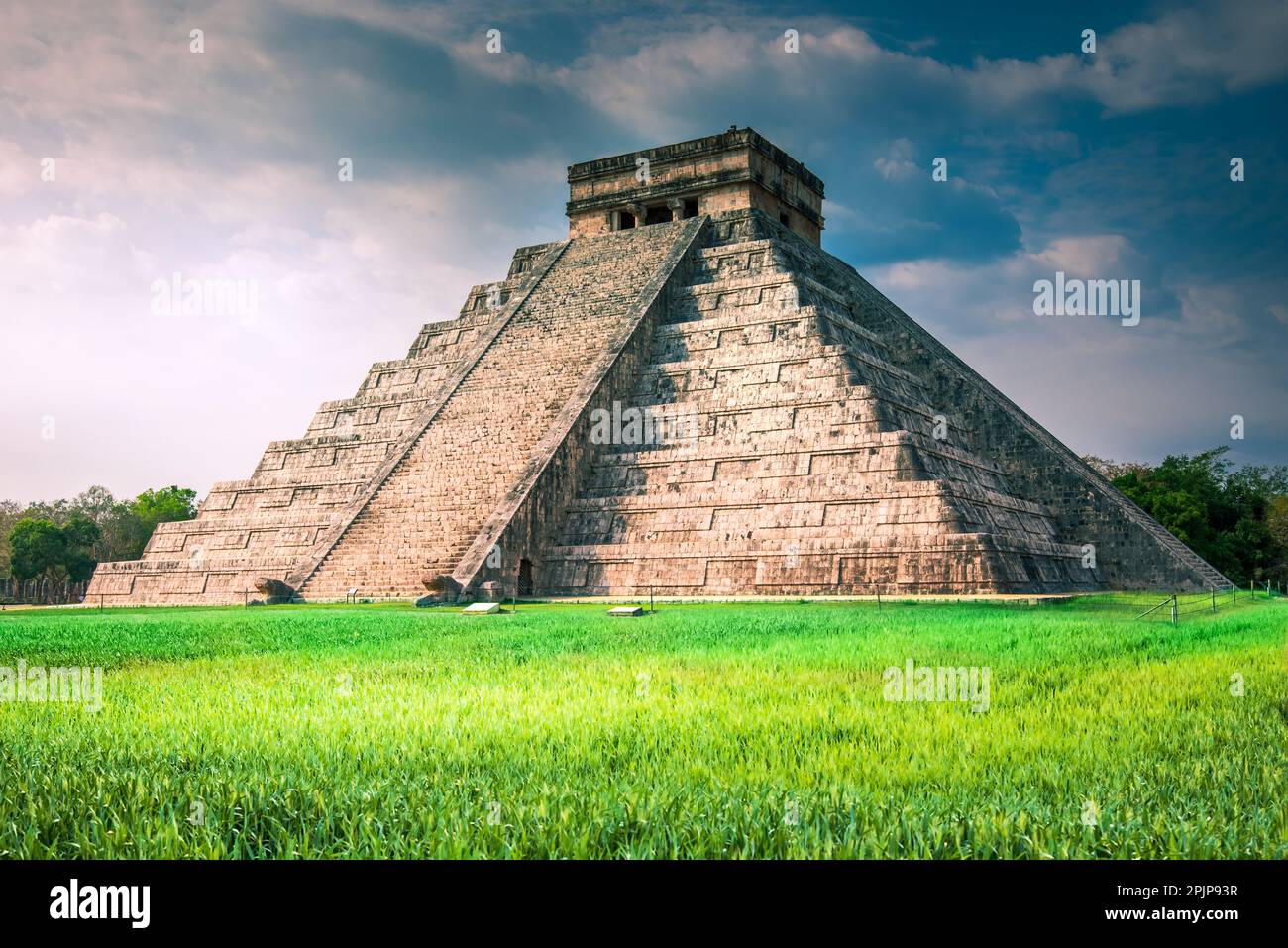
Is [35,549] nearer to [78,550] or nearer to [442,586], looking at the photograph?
[78,550]

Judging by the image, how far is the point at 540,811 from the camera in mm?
3789

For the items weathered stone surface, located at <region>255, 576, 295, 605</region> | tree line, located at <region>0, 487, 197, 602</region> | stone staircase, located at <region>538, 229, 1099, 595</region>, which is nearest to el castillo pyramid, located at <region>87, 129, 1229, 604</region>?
stone staircase, located at <region>538, 229, 1099, 595</region>

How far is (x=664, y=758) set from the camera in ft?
15.9

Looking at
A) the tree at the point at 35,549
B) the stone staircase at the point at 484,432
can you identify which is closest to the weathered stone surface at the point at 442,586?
the stone staircase at the point at 484,432

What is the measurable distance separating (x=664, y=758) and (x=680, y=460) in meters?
20.3

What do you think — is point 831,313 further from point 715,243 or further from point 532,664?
point 532,664

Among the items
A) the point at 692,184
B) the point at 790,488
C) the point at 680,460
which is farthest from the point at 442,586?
the point at 692,184

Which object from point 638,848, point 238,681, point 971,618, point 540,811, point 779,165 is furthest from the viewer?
point 779,165

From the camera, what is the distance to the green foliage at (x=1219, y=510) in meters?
35.6

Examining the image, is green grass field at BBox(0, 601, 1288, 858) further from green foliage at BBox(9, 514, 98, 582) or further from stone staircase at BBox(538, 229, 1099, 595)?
green foliage at BBox(9, 514, 98, 582)

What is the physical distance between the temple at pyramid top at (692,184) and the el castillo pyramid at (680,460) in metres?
0.11
